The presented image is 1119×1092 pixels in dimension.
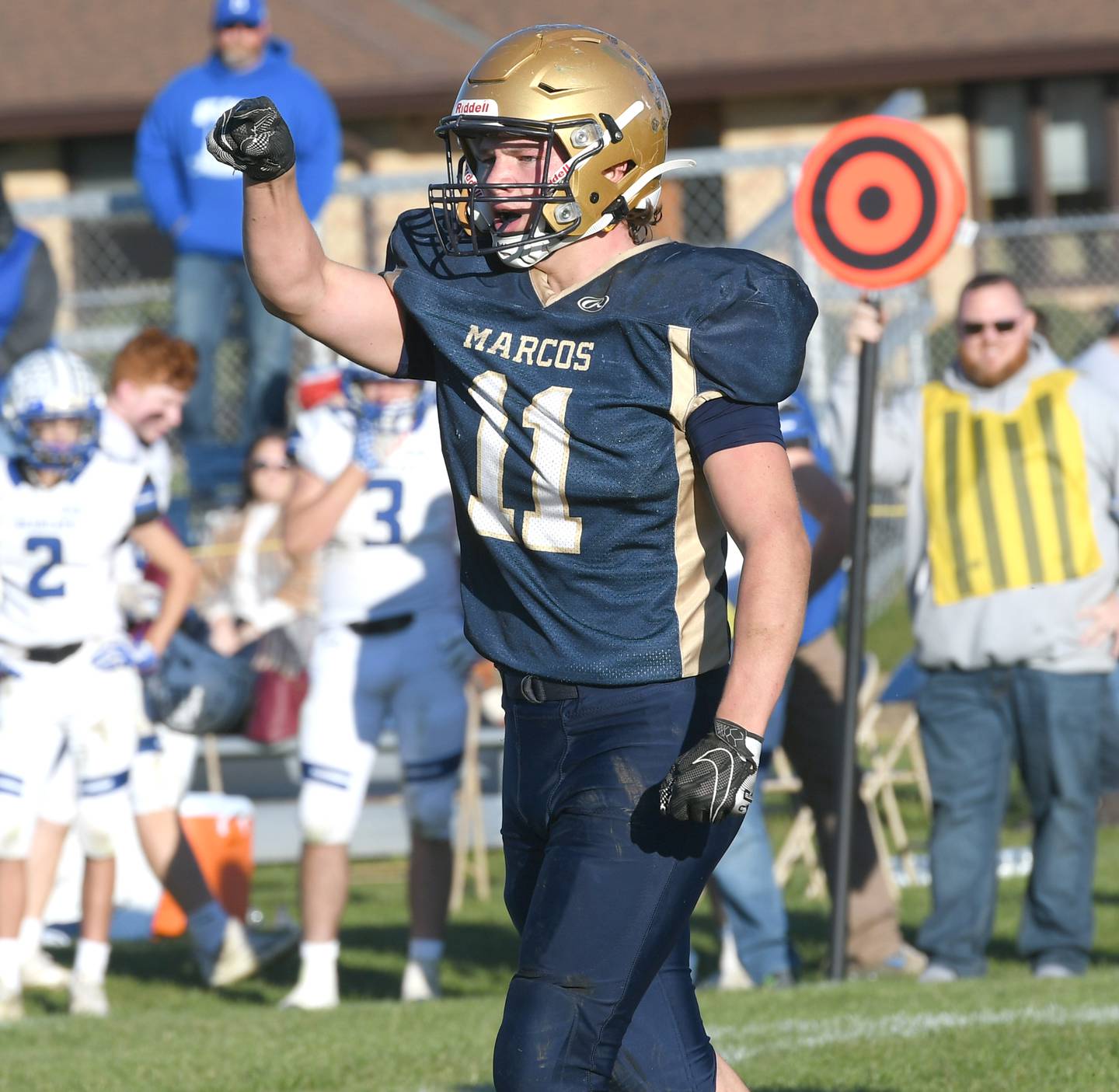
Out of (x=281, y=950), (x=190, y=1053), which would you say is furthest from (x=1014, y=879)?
(x=190, y=1053)

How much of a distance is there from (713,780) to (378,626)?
3770mm

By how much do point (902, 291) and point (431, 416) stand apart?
6.41m

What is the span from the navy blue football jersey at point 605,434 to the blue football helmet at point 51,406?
134 inches

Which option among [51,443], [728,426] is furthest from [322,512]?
[728,426]

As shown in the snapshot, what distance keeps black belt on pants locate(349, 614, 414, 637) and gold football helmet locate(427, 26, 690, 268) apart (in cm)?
330

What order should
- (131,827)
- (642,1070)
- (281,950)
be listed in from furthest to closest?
1. (131,827)
2. (281,950)
3. (642,1070)

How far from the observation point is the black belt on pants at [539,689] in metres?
3.34

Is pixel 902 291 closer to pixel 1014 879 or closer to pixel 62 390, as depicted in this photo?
pixel 1014 879

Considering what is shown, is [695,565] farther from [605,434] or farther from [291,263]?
[291,263]

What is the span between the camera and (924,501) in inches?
264

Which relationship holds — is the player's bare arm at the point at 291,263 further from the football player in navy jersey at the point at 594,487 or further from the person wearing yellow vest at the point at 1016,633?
the person wearing yellow vest at the point at 1016,633

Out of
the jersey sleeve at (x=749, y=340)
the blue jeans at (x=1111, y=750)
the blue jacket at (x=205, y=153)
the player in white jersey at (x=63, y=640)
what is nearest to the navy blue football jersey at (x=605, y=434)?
the jersey sleeve at (x=749, y=340)

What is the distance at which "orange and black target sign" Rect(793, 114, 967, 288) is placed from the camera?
6309 mm

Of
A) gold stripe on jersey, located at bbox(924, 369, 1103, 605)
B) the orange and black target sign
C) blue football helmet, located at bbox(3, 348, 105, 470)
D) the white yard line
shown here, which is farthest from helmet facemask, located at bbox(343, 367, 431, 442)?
the white yard line
